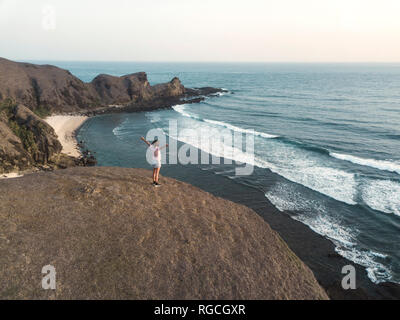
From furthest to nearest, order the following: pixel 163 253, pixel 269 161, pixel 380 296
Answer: pixel 269 161 < pixel 380 296 < pixel 163 253

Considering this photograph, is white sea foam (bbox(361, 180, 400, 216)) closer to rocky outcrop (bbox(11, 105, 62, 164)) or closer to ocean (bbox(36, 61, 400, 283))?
ocean (bbox(36, 61, 400, 283))

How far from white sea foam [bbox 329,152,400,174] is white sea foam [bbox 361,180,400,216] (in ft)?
9.68

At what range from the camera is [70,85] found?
52844 mm

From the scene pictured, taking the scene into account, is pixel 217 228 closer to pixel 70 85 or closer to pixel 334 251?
pixel 334 251

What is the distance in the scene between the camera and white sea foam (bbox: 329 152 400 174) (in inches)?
888

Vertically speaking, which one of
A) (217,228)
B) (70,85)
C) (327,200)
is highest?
(70,85)

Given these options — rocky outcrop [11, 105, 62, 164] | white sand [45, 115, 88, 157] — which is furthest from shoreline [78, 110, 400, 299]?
white sand [45, 115, 88, 157]

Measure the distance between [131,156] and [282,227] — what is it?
17.8m

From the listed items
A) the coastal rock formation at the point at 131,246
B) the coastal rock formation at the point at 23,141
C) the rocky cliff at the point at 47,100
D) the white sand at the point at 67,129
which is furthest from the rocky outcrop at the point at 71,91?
the coastal rock formation at the point at 131,246

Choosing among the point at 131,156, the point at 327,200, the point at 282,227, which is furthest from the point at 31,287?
the point at 131,156

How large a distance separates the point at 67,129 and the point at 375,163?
38.8 metres

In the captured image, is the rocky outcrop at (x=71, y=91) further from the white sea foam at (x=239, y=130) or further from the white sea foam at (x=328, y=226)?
the white sea foam at (x=328, y=226)

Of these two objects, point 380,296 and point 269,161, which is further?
point 269,161
